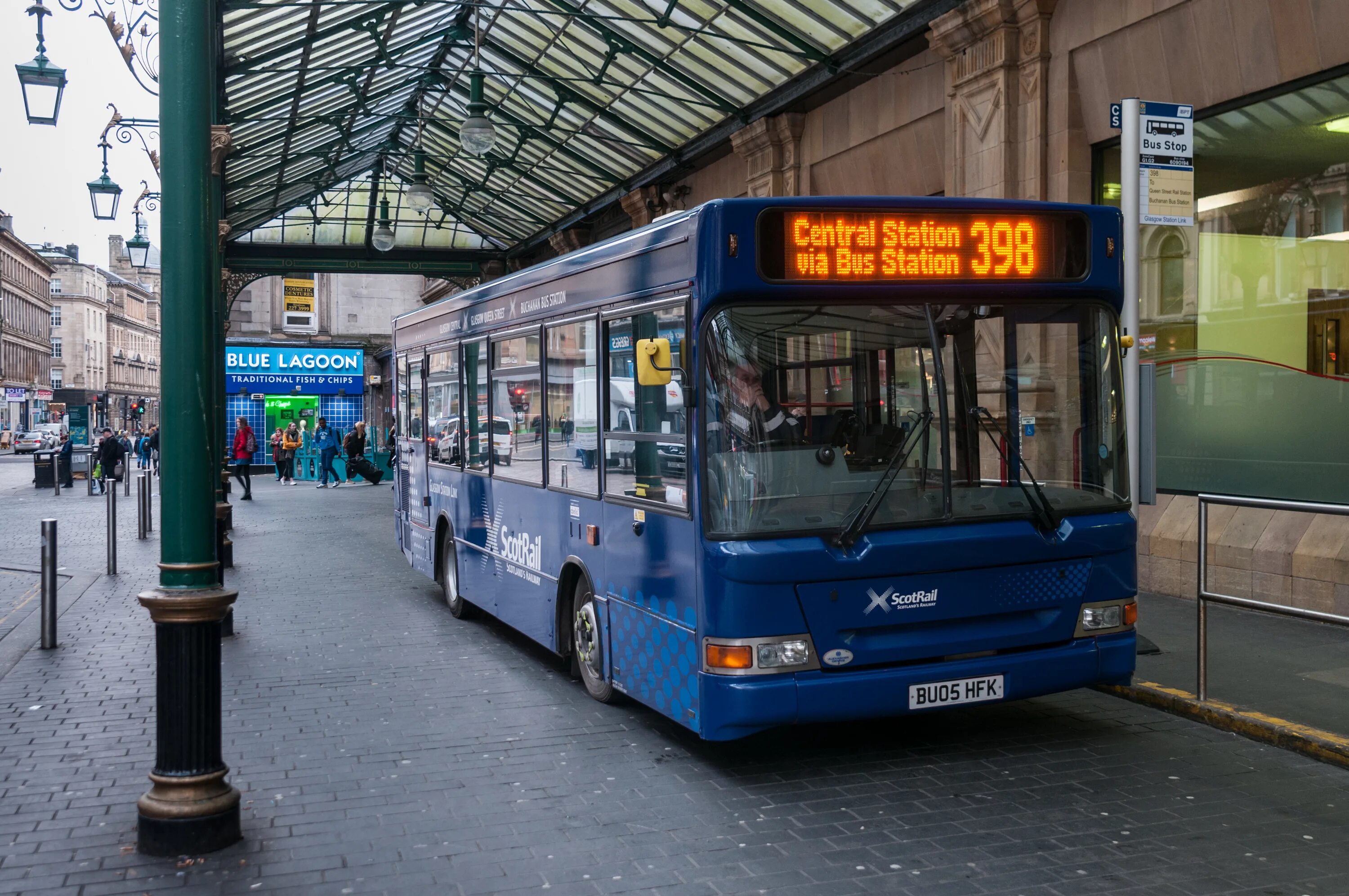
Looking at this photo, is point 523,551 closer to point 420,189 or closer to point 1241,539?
point 1241,539

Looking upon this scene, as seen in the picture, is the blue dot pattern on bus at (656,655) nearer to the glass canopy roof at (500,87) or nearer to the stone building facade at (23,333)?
the glass canopy roof at (500,87)

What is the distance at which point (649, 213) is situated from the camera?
Result: 24.5 metres

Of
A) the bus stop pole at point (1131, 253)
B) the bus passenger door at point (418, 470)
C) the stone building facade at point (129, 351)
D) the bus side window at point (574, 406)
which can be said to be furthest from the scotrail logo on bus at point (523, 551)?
the stone building facade at point (129, 351)

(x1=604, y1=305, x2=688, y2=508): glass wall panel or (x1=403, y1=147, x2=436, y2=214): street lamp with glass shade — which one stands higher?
(x1=403, y1=147, x2=436, y2=214): street lamp with glass shade

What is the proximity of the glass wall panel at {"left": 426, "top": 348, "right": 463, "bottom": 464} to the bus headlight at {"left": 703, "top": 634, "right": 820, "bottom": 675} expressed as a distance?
210 inches

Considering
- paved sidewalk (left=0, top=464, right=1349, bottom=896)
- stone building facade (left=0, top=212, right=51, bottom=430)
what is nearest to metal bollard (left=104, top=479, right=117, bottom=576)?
paved sidewalk (left=0, top=464, right=1349, bottom=896)

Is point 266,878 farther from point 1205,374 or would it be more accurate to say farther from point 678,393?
point 1205,374

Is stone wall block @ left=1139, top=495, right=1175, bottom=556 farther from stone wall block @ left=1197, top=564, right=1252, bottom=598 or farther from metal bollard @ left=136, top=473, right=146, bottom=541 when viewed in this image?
metal bollard @ left=136, top=473, right=146, bottom=541

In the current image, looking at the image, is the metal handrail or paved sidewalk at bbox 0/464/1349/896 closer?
paved sidewalk at bbox 0/464/1349/896

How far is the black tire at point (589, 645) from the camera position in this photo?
759 cm

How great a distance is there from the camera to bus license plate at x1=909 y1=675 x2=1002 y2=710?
607 centimetres

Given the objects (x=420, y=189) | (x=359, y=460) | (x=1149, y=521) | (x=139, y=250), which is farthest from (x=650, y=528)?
(x=359, y=460)

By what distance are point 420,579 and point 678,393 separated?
8.62 metres

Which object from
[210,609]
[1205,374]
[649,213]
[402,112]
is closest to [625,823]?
[210,609]
